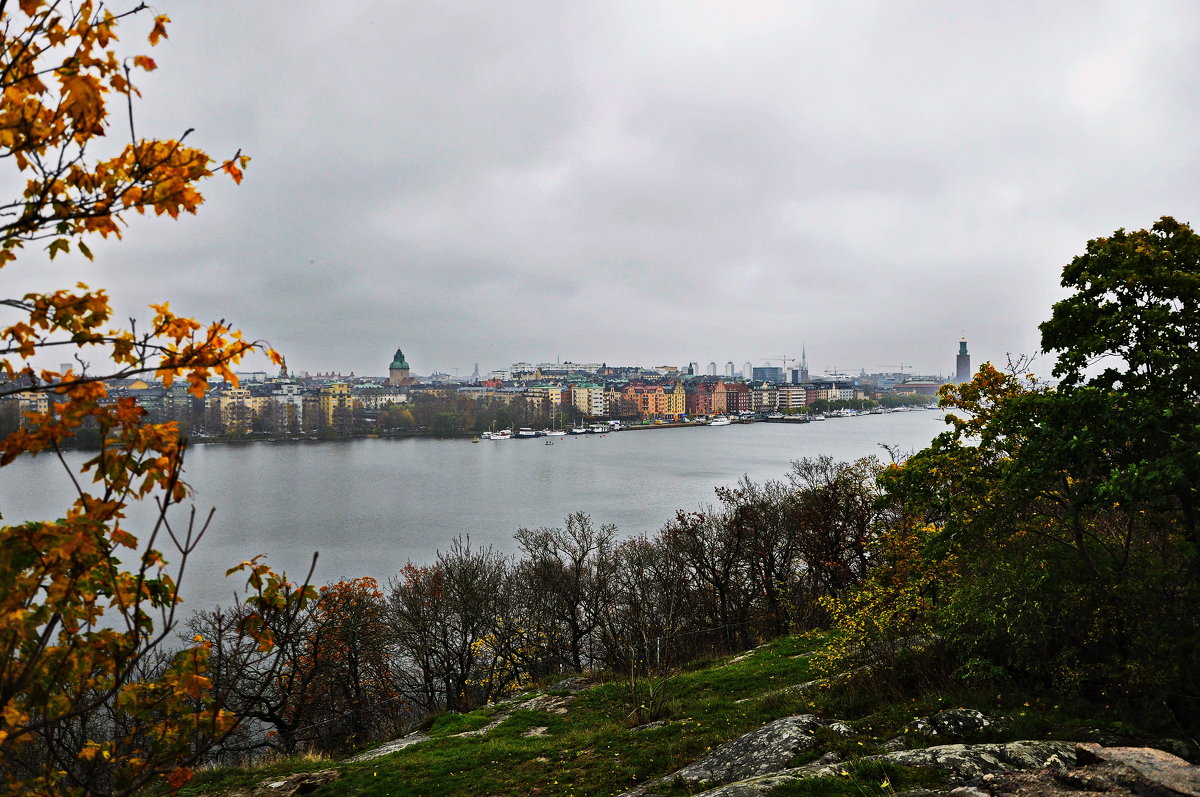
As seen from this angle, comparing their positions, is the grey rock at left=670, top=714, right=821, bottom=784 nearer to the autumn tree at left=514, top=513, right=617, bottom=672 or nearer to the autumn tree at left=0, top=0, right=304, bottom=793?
the autumn tree at left=0, top=0, right=304, bottom=793

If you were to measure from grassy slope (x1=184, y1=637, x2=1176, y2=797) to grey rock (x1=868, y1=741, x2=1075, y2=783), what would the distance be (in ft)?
0.91

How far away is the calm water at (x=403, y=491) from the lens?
105 ft

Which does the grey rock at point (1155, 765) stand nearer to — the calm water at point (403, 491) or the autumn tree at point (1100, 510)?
the autumn tree at point (1100, 510)

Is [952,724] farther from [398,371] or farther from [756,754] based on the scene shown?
[398,371]

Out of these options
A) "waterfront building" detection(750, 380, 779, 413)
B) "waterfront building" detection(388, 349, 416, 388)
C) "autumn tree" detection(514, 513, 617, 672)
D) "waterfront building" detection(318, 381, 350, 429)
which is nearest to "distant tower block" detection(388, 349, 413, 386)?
"waterfront building" detection(388, 349, 416, 388)

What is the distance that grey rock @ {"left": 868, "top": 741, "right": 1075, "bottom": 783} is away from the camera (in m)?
5.05

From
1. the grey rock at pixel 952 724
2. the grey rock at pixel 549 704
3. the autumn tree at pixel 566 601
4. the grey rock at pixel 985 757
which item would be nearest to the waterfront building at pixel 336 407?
the autumn tree at pixel 566 601

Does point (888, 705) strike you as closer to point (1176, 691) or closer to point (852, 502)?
point (1176, 691)

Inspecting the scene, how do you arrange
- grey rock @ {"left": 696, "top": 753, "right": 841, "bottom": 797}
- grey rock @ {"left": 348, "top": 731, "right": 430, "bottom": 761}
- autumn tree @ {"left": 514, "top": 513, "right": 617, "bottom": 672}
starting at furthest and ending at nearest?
autumn tree @ {"left": 514, "top": 513, "right": 617, "bottom": 672} < grey rock @ {"left": 348, "top": 731, "right": 430, "bottom": 761} < grey rock @ {"left": 696, "top": 753, "right": 841, "bottom": 797}

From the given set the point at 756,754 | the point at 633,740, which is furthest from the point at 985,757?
the point at 633,740

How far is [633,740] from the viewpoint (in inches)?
339

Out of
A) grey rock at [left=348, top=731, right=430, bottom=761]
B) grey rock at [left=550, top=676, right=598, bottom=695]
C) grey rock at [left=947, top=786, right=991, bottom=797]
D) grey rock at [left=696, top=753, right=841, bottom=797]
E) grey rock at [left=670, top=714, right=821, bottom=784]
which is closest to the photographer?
grey rock at [left=947, top=786, right=991, bottom=797]

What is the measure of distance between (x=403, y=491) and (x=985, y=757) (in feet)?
156

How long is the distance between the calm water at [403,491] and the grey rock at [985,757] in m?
14.7
